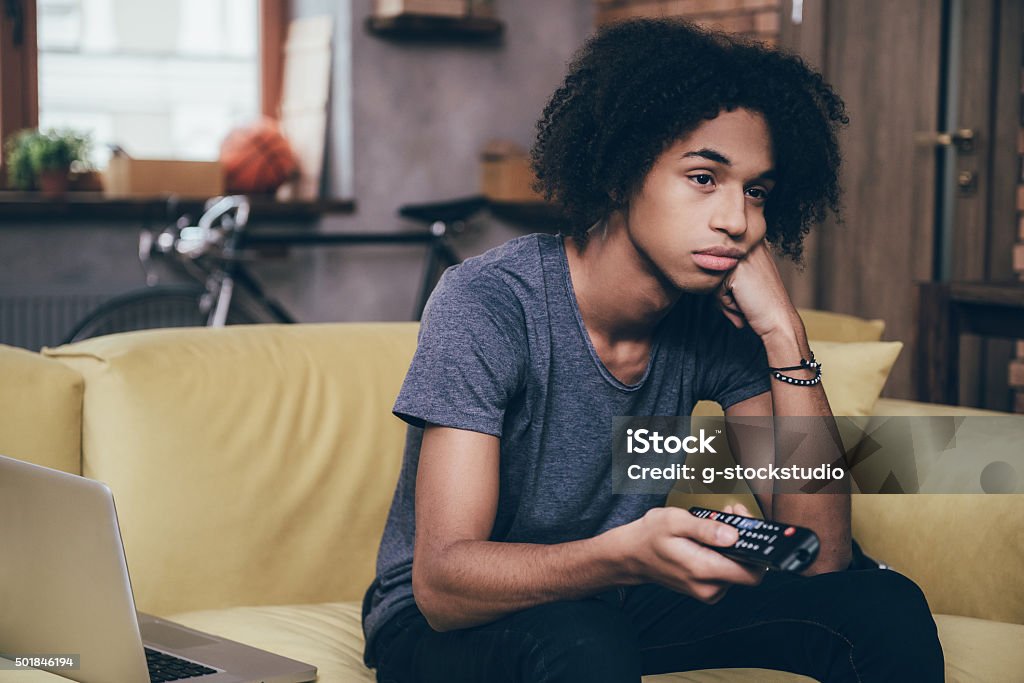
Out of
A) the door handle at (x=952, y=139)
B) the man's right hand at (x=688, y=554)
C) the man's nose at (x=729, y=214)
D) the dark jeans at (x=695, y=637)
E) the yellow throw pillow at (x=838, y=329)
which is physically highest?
the door handle at (x=952, y=139)

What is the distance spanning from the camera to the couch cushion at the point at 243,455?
1701 millimetres

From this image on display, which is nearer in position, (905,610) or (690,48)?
(905,610)

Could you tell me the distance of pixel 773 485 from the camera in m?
1.62

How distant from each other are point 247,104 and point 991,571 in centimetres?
331

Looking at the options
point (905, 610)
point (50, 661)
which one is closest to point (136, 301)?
point (50, 661)

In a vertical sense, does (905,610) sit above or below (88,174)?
below

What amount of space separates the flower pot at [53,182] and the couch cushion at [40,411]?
2.21 metres

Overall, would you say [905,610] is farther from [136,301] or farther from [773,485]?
[136,301]

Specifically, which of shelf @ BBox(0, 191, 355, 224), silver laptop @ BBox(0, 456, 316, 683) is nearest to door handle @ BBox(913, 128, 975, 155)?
shelf @ BBox(0, 191, 355, 224)

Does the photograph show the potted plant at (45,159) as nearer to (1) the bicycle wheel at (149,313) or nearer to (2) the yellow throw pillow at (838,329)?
(1) the bicycle wheel at (149,313)

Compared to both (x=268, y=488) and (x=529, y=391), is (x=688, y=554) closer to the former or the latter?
(x=529, y=391)

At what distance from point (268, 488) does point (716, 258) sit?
751mm

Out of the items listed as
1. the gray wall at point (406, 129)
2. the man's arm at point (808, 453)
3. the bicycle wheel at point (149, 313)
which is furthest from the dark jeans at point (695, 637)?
the gray wall at point (406, 129)

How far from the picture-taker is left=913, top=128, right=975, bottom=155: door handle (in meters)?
3.46
